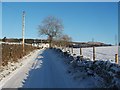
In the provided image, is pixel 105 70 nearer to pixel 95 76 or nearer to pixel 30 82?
pixel 95 76

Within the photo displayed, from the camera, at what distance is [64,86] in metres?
14.4

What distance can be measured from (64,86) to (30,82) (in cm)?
240

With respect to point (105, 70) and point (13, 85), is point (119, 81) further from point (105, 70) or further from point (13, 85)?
point (13, 85)

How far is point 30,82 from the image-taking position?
53.0 feet

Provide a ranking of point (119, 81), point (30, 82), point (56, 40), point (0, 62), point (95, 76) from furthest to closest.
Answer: point (56, 40), point (0, 62), point (30, 82), point (95, 76), point (119, 81)

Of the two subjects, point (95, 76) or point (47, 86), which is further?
point (47, 86)

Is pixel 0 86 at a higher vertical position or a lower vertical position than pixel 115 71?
lower

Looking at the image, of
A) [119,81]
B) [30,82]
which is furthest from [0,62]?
[119,81]

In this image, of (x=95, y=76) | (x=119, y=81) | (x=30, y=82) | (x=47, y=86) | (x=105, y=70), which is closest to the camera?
(x=119, y=81)

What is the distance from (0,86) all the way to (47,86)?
2201mm

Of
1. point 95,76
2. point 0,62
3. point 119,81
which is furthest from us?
point 0,62

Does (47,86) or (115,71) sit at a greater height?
(115,71)

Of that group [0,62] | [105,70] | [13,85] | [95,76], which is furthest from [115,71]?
[0,62]

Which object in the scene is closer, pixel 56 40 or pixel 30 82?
pixel 30 82
